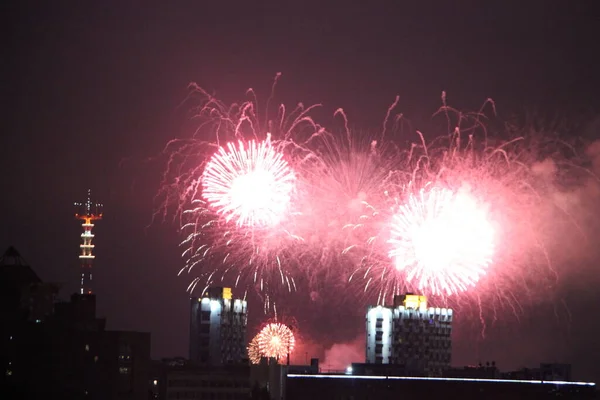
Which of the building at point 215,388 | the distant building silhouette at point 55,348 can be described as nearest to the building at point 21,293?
the distant building silhouette at point 55,348

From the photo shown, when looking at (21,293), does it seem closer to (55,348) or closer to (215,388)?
(55,348)

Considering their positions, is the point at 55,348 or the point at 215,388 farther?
the point at 215,388

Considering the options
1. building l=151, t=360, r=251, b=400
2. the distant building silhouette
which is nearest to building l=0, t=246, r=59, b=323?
the distant building silhouette

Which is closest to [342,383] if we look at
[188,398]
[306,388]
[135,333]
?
[306,388]

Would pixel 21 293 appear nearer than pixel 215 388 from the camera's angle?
Yes

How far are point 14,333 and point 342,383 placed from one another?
52602mm

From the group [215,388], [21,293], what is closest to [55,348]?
[21,293]

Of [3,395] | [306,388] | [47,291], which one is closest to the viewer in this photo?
[3,395]

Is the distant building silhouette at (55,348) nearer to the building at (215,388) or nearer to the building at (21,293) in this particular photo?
the building at (21,293)

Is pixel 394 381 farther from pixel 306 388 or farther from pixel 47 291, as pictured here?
pixel 47 291

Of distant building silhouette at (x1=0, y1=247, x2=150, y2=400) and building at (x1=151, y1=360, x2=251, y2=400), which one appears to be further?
building at (x1=151, y1=360, x2=251, y2=400)

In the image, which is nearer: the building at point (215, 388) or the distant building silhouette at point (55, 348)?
the distant building silhouette at point (55, 348)

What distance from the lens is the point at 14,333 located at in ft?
525

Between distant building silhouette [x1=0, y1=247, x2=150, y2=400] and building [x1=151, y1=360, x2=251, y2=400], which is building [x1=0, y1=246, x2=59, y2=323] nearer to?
distant building silhouette [x1=0, y1=247, x2=150, y2=400]
